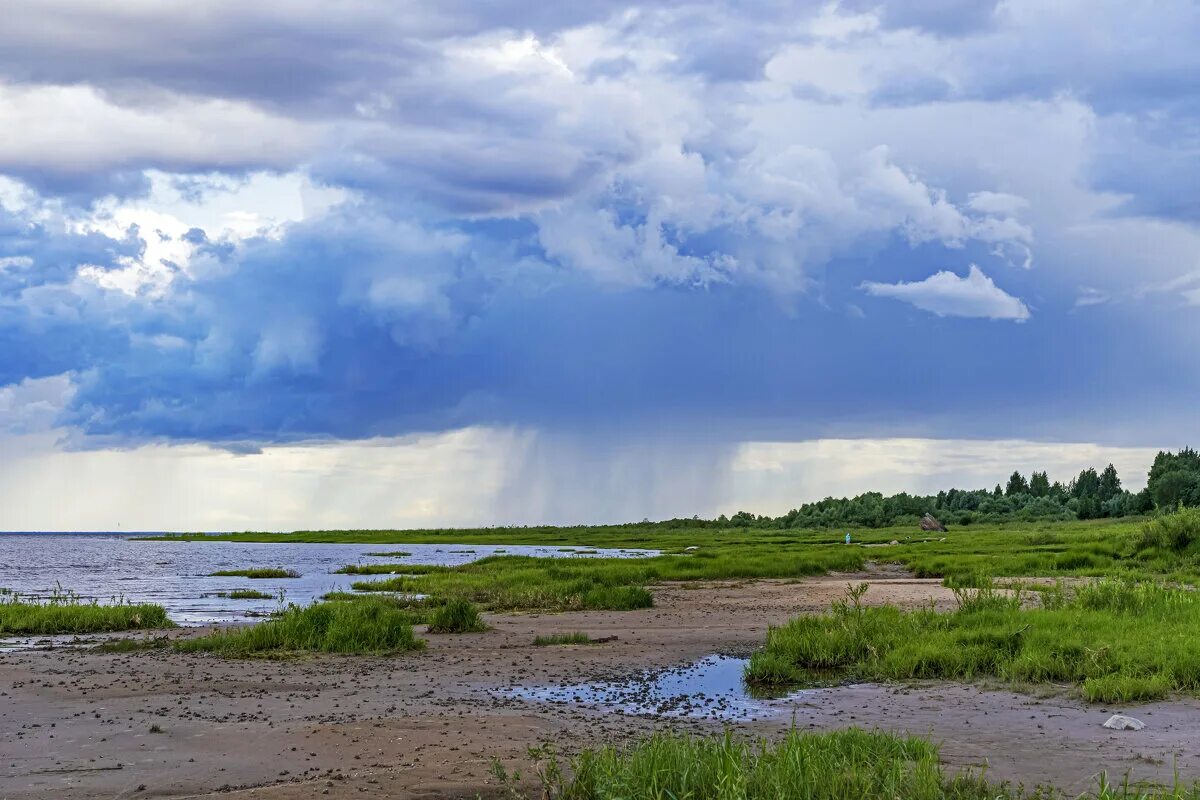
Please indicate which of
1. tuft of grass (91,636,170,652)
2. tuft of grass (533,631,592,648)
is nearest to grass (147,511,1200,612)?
tuft of grass (533,631,592,648)

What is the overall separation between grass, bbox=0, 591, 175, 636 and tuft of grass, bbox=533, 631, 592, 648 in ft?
38.0

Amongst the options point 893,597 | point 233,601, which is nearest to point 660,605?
point 893,597

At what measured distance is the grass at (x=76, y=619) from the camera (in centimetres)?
2584

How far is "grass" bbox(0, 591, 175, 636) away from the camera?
2584 cm

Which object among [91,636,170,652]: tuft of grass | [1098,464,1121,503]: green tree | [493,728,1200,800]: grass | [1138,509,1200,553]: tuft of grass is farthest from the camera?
[1098,464,1121,503]: green tree

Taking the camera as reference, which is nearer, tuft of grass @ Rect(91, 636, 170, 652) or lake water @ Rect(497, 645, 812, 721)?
lake water @ Rect(497, 645, 812, 721)

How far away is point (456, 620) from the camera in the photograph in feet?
81.2

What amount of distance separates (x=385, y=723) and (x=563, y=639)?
9572 mm

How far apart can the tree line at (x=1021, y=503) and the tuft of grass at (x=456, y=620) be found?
76780mm

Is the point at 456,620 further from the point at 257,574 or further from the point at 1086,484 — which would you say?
the point at 1086,484

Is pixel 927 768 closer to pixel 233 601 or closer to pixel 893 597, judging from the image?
pixel 893 597

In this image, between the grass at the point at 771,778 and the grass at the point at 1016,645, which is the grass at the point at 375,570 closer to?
the grass at the point at 1016,645

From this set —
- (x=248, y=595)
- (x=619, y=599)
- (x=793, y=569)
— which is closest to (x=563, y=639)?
(x=619, y=599)

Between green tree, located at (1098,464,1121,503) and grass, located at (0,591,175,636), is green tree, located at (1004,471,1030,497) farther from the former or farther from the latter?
grass, located at (0,591,175,636)
